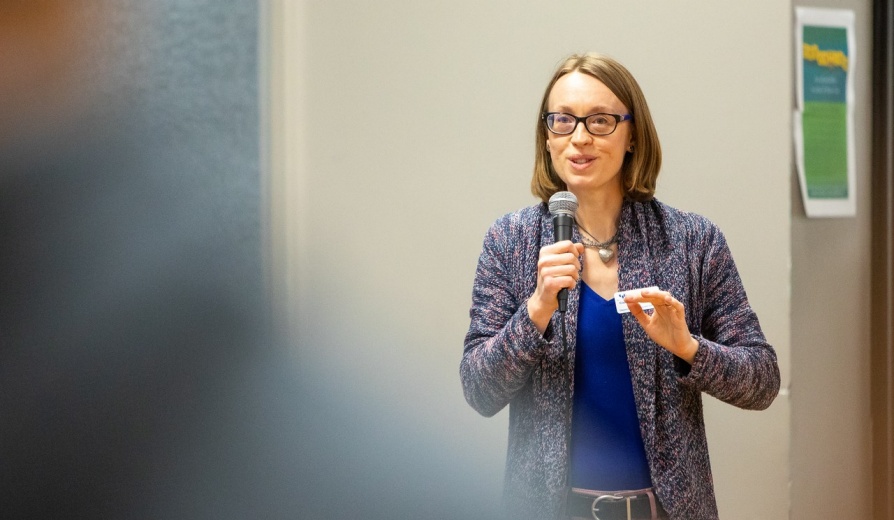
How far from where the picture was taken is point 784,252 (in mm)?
2035

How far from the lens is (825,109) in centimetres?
244

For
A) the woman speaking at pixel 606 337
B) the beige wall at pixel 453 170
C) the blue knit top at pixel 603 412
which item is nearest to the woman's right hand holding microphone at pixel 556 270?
the woman speaking at pixel 606 337

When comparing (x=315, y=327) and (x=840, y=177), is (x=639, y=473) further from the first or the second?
(x=840, y=177)

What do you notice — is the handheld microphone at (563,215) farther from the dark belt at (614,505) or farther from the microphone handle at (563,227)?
the dark belt at (614,505)

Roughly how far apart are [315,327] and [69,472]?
1163mm

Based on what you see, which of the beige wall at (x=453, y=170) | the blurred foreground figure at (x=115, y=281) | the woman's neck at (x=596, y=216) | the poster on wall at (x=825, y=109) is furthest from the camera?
the poster on wall at (x=825, y=109)

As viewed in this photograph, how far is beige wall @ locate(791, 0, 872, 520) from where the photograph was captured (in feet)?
8.13

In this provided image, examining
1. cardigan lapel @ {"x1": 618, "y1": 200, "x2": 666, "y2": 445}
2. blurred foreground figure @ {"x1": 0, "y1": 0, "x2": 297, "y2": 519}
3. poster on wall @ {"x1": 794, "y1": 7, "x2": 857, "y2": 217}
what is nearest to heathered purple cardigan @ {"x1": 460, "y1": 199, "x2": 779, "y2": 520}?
cardigan lapel @ {"x1": 618, "y1": 200, "x2": 666, "y2": 445}

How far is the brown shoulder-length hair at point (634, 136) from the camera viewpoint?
1223 mm

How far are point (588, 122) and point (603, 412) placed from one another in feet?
1.36

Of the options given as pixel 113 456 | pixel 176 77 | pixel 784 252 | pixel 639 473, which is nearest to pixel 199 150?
pixel 176 77

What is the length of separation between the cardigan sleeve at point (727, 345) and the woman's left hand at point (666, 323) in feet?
0.08

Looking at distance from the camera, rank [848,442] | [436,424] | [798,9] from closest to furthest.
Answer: [436,424]
[798,9]
[848,442]

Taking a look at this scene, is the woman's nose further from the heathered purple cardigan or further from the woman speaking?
the heathered purple cardigan
